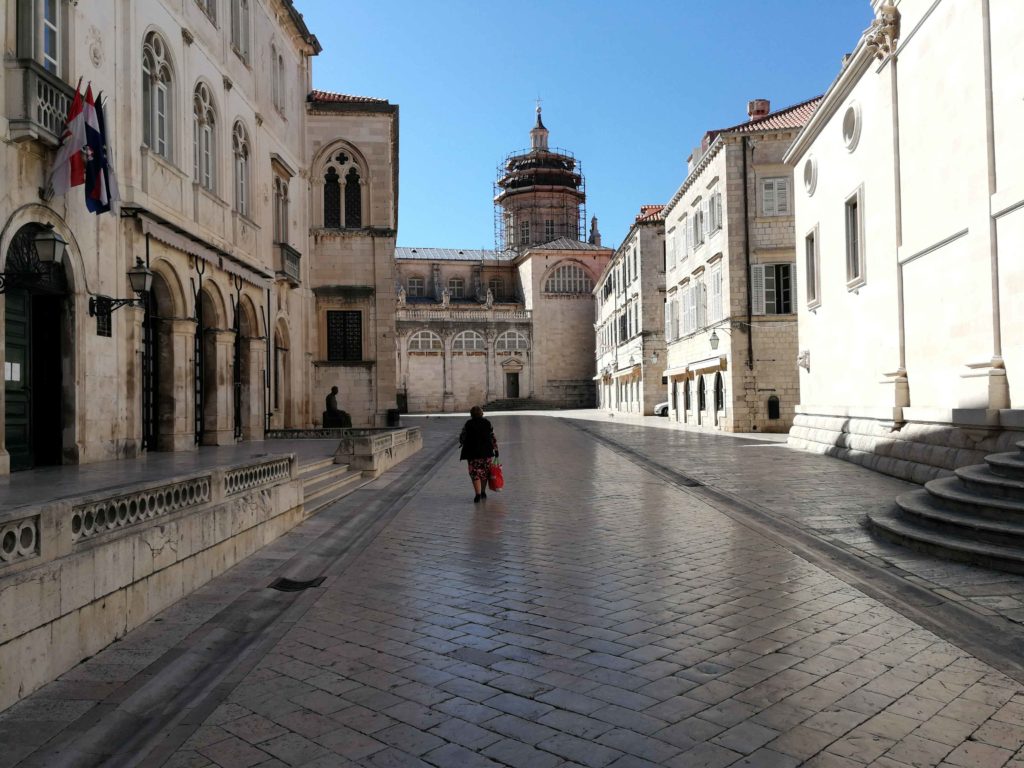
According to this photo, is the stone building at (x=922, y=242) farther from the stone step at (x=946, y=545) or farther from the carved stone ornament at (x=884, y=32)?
the stone step at (x=946, y=545)

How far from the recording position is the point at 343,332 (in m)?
31.6

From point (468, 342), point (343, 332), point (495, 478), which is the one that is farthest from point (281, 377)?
point (468, 342)

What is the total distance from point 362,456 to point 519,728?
39.9ft

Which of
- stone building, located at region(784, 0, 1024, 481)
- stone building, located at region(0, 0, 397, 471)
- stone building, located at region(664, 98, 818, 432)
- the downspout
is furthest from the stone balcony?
stone building, located at region(784, 0, 1024, 481)

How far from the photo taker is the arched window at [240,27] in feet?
71.5

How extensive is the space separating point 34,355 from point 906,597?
40.8 feet

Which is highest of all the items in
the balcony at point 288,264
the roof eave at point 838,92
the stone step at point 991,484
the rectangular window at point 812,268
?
the roof eave at point 838,92

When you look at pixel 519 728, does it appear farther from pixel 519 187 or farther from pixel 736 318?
pixel 519 187

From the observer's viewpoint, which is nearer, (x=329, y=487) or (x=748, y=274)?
(x=329, y=487)

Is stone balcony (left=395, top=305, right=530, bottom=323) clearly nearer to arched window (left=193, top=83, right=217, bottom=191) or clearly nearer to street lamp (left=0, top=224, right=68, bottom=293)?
arched window (left=193, top=83, right=217, bottom=191)

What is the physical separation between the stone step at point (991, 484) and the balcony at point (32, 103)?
1248cm

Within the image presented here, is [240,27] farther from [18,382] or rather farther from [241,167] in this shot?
[18,382]

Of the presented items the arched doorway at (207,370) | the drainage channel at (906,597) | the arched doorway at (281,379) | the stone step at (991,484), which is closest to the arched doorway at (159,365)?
the arched doorway at (207,370)

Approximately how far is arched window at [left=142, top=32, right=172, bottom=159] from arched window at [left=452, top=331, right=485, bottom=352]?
54957 millimetres
